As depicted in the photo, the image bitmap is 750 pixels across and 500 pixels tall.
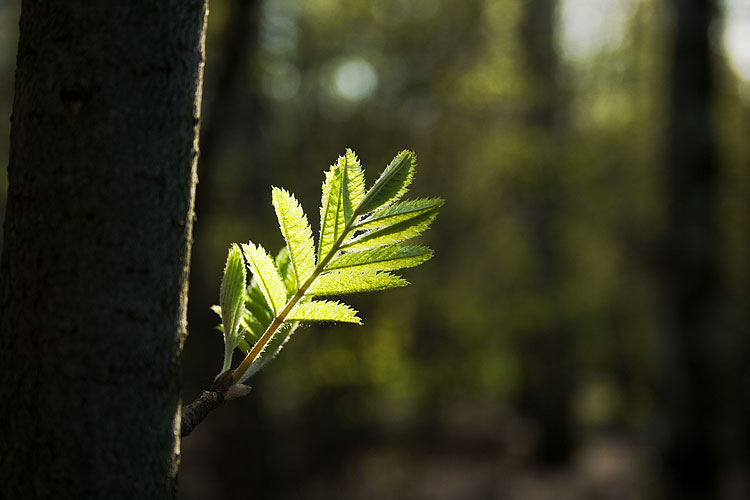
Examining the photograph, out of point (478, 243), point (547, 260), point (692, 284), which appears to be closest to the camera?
point (692, 284)

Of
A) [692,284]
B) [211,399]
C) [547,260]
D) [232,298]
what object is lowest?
[211,399]

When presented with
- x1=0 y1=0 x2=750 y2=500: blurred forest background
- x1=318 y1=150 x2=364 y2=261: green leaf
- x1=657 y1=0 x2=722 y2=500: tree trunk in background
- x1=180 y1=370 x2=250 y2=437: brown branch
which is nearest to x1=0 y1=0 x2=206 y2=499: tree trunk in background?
Answer: x1=180 y1=370 x2=250 y2=437: brown branch

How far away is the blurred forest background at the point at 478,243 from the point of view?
6.13 metres

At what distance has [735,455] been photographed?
1378cm

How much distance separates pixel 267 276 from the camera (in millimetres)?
704

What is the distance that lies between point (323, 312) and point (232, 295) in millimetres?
96

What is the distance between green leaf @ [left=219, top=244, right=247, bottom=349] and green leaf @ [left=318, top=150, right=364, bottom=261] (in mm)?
87

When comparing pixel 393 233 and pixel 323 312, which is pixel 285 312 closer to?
pixel 323 312

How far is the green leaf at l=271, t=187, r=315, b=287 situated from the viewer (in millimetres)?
687

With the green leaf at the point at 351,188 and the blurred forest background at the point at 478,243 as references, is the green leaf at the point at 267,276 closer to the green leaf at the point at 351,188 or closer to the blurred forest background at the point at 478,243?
the green leaf at the point at 351,188

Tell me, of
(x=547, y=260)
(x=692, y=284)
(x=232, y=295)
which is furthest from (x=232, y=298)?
(x=547, y=260)

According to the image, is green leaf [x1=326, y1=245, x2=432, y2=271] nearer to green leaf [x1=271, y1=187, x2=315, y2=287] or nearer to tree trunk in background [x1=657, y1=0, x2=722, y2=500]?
green leaf [x1=271, y1=187, x2=315, y2=287]

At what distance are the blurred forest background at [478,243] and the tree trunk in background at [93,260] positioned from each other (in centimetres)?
488

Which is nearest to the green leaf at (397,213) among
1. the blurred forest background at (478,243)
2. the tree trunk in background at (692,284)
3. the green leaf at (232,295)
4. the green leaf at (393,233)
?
the green leaf at (393,233)
